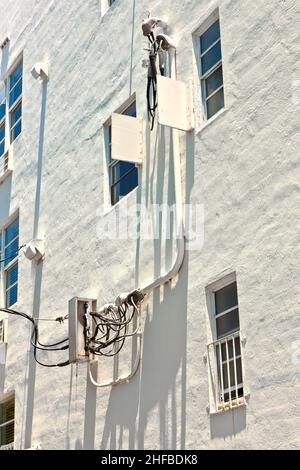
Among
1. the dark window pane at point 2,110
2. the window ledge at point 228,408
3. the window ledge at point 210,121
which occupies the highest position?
the dark window pane at point 2,110

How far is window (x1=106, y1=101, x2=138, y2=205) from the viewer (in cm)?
1284

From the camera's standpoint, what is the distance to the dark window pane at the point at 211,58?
11370 mm

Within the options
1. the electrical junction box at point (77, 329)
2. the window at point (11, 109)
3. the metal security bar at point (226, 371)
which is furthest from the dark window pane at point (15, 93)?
the metal security bar at point (226, 371)

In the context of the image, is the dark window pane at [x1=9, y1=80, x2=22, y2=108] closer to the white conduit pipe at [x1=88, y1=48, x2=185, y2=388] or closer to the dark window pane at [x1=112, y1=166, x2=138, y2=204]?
the dark window pane at [x1=112, y1=166, x2=138, y2=204]

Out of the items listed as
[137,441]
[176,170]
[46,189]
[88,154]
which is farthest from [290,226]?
[46,189]

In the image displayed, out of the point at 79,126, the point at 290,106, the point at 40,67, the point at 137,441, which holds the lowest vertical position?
the point at 137,441

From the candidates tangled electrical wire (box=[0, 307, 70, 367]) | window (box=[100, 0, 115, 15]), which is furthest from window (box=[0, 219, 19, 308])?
window (box=[100, 0, 115, 15])

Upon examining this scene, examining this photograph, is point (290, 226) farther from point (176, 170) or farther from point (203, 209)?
point (176, 170)

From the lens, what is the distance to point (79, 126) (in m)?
14.5

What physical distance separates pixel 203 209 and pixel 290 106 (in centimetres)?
182

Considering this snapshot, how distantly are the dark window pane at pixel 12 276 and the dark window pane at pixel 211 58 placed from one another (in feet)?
20.9

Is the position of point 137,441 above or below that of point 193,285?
below

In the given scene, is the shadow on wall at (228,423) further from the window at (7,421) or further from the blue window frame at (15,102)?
the blue window frame at (15,102)

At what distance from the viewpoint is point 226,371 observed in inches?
397
